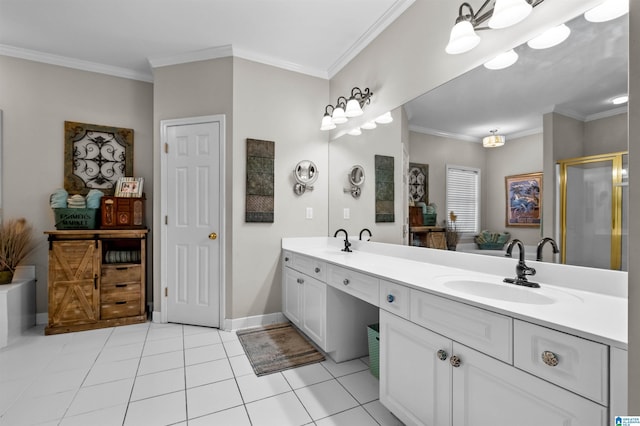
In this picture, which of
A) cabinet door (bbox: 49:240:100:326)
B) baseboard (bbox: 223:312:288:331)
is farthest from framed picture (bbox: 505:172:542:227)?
cabinet door (bbox: 49:240:100:326)

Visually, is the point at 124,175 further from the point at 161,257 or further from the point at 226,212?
the point at 226,212

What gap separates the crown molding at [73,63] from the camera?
2.94 metres

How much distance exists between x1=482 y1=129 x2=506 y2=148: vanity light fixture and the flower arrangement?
47cm

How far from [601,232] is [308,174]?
242cm

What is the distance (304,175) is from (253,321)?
1588mm

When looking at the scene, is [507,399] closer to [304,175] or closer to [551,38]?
[551,38]

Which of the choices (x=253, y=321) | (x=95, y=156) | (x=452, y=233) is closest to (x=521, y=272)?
(x=452, y=233)

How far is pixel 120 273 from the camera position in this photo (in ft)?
9.89

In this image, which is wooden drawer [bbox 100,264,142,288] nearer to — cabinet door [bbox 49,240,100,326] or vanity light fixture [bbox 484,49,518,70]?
cabinet door [bbox 49,240,100,326]

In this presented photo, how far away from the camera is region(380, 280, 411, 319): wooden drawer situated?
150cm

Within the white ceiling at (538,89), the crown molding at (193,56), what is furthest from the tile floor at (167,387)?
the crown molding at (193,56)

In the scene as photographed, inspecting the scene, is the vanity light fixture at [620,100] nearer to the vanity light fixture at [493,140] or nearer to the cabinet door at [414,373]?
the vanity light fixture at [493,140]

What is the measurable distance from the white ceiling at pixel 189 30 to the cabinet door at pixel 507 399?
235 cm

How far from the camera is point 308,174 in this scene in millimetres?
3232
